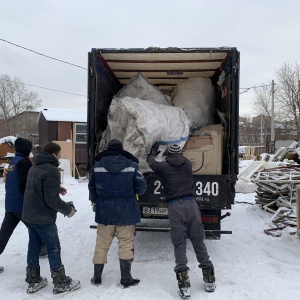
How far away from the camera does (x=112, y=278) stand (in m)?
3.96

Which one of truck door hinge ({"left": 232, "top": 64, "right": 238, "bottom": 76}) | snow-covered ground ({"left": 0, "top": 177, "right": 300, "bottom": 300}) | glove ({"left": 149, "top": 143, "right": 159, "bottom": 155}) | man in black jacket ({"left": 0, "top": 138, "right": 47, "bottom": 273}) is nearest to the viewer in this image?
snow-covered ground ({"left": 0, "top": 177, "right": 300, "bottom": 300})

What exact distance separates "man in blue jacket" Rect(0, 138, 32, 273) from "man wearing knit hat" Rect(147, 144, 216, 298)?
1592mm

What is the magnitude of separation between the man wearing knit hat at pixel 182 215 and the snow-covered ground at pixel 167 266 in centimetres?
26

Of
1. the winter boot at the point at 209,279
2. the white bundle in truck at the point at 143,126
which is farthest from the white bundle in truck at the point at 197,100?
the winter boot at the point at 209,279

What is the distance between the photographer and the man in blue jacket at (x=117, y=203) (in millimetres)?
3688

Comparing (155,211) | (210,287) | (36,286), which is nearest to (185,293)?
(210,287)

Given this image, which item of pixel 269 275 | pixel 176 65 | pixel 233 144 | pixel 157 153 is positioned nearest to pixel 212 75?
pixel 176 65

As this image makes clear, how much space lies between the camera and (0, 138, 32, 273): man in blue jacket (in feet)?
13.2

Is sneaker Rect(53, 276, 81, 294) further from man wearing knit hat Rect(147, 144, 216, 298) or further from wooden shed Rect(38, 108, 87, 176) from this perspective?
wooden shed Rect(38, 108, 87, 176)

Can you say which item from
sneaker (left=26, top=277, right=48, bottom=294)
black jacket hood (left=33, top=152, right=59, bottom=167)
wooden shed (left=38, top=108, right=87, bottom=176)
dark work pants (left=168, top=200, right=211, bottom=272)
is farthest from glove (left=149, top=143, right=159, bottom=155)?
wooden shed (left=38, top=108, right=87, bottom=176)

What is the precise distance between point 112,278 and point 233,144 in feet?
7.70

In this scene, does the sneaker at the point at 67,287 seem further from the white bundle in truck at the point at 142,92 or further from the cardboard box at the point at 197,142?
the white bundle in truck at the point at 142,92

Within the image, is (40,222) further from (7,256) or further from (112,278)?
(7,256)

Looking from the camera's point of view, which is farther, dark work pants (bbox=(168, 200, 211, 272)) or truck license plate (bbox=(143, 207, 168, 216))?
truck license plate (bbox=(143, 207, 168, 216))
